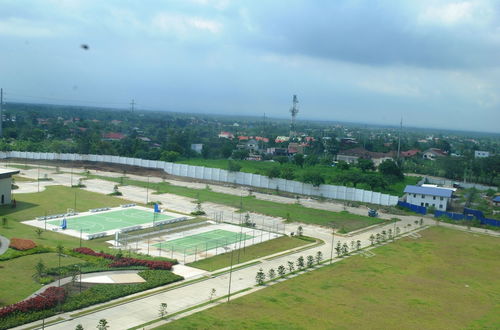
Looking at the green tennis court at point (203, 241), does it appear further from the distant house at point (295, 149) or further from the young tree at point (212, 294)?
the distant house at point (295, 149)

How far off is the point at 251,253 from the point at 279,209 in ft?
49.0

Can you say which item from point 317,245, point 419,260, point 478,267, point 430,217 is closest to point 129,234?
point 317,245

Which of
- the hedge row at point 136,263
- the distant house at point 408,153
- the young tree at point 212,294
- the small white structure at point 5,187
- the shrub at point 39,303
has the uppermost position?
the distant house at point 408,153

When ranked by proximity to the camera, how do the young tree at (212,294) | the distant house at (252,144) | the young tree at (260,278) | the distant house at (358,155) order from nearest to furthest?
1. the young tree at (212,294)
2. the young tree at (260,278)
3. the distant house at (358,155)
4. the distant house at (252,144)

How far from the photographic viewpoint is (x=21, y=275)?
69.8ft

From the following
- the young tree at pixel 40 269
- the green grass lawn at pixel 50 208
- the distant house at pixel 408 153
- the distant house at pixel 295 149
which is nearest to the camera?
the young tree at pixel 40 269

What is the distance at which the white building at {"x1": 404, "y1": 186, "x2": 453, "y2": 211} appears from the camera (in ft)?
149

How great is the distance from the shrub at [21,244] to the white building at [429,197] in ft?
115

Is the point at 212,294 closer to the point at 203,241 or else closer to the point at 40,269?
the point at 40,269

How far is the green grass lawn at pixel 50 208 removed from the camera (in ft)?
91.4

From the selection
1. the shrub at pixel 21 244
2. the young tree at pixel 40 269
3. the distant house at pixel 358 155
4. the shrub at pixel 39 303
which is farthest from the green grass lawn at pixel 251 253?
the distant house at pixel 358 155

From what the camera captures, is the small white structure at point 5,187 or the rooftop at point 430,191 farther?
the rooftop at point 430,191

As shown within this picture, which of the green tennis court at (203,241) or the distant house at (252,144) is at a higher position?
the distant house at (252,144)

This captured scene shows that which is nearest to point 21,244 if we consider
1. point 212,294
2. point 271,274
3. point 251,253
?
point 212,294
